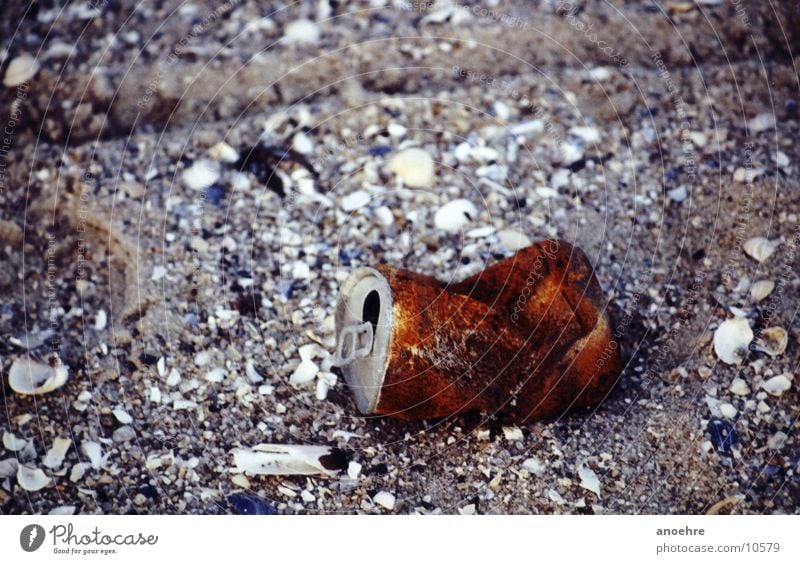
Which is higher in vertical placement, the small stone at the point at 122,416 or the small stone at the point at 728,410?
the small stone at the point at 122,416

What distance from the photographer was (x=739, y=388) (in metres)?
0.82

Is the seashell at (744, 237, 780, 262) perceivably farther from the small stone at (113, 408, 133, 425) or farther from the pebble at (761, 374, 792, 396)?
the small stone at (113, 408, 133, 425)

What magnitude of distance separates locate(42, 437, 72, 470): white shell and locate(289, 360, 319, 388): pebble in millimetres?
227

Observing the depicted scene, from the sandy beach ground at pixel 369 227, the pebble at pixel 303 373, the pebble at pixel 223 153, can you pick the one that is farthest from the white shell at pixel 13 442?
the pebble at pixel 223 153

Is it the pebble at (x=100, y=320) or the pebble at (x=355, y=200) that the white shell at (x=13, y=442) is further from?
the pebble at (x=355, y=200)

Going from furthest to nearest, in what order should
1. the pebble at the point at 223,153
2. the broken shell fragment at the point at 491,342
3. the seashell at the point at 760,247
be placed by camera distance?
the pebble at the point at 223,153, the seashell at the point at 760,247, the broken shell fragment at the point at 491,342

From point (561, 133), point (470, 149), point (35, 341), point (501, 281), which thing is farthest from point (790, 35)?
point (35, 341)

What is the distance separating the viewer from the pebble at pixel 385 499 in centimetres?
76

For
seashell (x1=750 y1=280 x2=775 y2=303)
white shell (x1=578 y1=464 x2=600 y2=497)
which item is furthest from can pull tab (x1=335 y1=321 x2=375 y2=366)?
seashell (x1=750 y1=280 x2=775 y2=303)

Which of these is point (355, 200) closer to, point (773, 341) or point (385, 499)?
point (385, 499)

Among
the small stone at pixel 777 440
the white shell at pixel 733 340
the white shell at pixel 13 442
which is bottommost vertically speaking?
the small stone at pixel 777 440

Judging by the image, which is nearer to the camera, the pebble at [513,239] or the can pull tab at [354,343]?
the can pull tab at [354,343]

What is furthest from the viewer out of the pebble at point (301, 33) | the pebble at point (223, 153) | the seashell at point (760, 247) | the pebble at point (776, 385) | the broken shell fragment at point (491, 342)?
the pebble at point (301, 33)
